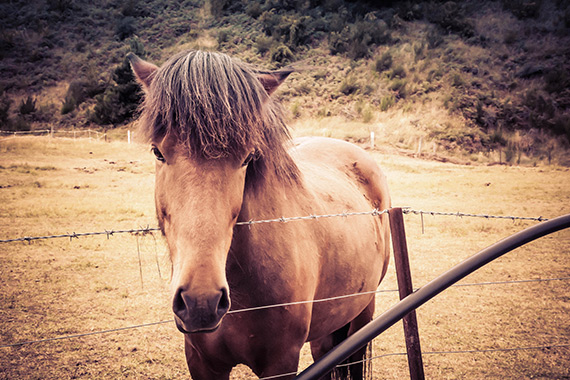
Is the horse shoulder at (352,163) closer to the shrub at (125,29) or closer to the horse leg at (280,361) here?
the horse leg at (280,361)

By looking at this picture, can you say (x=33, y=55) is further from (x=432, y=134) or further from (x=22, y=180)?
(x=432, y=134)

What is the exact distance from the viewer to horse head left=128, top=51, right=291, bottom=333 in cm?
113

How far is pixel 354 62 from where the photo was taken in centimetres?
2809

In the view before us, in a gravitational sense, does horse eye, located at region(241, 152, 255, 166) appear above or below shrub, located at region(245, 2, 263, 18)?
below

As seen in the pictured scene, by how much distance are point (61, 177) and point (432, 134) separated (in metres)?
18.1

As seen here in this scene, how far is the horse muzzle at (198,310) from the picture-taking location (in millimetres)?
1098

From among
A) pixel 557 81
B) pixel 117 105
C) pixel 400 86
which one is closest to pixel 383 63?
pixel 400 86

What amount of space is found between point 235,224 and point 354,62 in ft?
95.8

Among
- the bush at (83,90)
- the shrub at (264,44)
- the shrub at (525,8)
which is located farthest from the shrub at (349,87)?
the bush at (83,90)

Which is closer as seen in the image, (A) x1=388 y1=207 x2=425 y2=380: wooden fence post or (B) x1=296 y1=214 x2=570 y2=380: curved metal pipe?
(B) x1=296 y1=214 x2=570 y2=380: curved metal pipe

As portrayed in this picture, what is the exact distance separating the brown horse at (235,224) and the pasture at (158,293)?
655 millimetres

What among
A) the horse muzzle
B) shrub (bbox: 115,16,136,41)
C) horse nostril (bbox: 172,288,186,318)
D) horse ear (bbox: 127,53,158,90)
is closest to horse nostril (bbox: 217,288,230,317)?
the horse muzzle

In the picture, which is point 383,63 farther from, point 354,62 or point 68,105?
point 68,105

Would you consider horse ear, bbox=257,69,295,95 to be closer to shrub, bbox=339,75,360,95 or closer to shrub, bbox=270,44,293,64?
shrub, bbox=339,75,360,95
